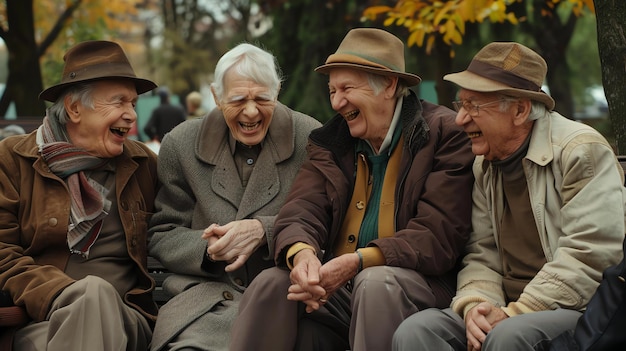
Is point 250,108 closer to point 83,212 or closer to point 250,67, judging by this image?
point 250,67

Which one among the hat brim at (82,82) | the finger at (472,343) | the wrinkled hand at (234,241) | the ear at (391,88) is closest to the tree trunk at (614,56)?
the ear at (391,88)

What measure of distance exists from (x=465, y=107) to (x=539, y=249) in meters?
0.69

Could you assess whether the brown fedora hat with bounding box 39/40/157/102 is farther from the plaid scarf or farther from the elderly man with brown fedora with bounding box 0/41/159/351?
the plaid scarf

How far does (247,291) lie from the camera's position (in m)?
4.45

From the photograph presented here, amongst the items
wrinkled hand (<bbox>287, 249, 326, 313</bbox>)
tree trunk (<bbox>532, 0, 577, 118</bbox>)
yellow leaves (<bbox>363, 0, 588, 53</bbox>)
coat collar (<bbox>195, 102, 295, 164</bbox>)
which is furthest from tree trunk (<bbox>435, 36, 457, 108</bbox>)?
wrinkled hand (<bbox>287, 249, 326, 313</bbox>)

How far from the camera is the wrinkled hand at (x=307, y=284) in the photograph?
4262mm

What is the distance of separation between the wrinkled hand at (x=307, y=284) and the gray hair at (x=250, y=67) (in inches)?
43.4

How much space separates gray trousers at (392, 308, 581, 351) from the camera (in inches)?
151

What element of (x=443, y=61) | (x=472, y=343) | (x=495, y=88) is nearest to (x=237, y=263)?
(x=472, y=343)

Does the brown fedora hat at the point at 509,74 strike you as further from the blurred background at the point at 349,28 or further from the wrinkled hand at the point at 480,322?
the blurred background at the point at 349,28

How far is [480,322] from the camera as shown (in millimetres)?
4082

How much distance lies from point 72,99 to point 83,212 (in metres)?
0.60

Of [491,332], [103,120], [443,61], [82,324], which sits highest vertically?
[103,120]

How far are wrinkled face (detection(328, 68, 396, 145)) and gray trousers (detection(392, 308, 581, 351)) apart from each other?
1.00 meters
